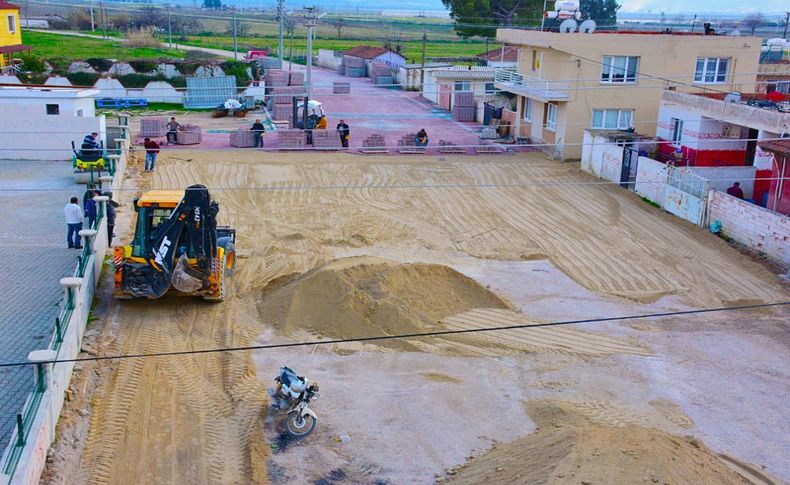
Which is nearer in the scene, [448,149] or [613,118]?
[448,149]

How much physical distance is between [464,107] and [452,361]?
32.8 meters

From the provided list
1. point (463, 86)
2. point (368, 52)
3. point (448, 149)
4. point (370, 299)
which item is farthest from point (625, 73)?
point (368, 52)

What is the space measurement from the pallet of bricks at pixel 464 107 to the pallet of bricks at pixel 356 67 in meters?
25.4

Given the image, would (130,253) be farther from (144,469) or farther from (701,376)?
(701,376)

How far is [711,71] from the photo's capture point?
1512 inches

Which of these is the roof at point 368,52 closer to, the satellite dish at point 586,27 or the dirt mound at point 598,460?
the satellite dish at point 586,27

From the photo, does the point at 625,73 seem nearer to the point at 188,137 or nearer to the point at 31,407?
the point at 188,137

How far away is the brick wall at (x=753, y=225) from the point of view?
22844 mm

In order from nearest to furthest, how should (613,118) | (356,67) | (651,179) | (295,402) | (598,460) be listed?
(598,460)
(295,402)
(651,179)
(613,118)
(356,67)

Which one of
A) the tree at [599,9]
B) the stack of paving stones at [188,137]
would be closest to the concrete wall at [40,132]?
the stack of paving stones at [188,137]

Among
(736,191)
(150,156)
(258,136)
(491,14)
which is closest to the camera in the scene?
(736,191)

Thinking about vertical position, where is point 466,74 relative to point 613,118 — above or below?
Result: above

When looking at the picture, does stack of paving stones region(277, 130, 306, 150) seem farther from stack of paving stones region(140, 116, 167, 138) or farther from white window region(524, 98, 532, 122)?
white window region(524, 98, 532, 122)

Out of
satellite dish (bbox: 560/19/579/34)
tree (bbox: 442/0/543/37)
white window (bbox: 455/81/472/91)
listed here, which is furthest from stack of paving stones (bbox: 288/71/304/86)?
tree (bbox: 442/0/543/37)
